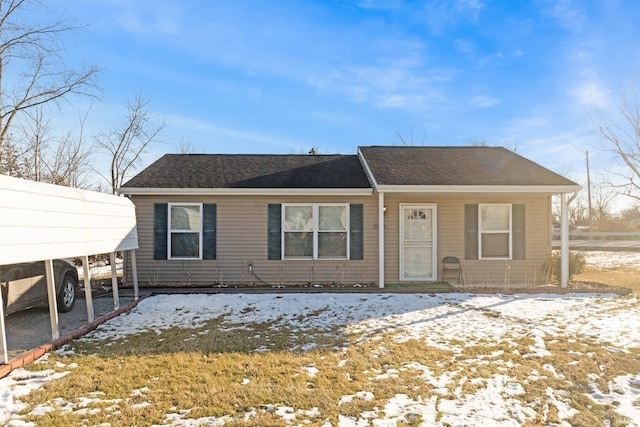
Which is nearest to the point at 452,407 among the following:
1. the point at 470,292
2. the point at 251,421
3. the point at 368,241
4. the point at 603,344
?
the point at 251,421

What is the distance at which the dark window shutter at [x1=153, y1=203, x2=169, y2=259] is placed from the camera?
10109mm

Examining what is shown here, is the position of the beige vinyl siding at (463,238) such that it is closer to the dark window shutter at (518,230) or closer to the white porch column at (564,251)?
the dark window shutter at (518,230)

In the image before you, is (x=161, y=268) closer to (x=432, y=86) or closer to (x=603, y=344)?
(x=603, y=344)

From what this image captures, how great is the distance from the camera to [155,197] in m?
10.1

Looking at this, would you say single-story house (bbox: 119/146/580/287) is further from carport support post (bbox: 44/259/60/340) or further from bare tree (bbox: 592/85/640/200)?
bare tree (bbox: 592/85/640/200)

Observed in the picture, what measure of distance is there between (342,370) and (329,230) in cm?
602

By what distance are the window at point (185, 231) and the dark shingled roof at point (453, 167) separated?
461 cm

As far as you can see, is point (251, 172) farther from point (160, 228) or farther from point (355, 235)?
point (355, 235)

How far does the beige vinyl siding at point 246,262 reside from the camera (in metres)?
10.2

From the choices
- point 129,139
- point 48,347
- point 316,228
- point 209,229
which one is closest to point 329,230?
point 316,228

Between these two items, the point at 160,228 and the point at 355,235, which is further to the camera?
the point at 355,235

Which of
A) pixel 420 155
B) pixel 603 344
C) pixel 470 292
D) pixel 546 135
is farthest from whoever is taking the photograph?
pixel 546 135

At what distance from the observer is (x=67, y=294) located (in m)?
7.32

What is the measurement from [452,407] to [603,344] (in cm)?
321
